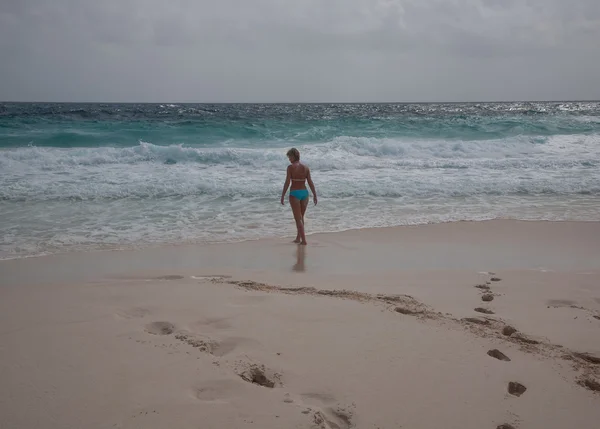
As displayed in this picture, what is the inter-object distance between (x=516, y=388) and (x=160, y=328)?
266cm

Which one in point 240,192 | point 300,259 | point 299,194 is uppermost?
point 299,194

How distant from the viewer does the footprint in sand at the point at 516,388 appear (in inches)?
113

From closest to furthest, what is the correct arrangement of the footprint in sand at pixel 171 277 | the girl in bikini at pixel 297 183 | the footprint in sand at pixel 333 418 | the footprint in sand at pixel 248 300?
the footprint in sand at pixel 333 418 → the footprint in sand at pixel 248 300 → the footprint in sand at pixel 171 277 → the girl in bikini at pixel 297 183

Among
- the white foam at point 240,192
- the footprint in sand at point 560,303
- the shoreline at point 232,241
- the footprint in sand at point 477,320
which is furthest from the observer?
the white foam at point 240,192

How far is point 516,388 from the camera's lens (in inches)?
115

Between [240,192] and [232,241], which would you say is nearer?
[232,241]

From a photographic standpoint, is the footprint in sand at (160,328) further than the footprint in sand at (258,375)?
Yes

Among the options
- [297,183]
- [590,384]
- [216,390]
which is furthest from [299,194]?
[590,384]

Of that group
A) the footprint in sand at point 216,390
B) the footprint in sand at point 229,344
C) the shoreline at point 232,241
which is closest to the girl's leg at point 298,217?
the shoreline at point 232,241

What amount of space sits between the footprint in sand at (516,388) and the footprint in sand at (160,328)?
2.49m

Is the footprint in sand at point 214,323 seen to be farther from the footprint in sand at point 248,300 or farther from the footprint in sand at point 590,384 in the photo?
the footprint in sand at point 590,384

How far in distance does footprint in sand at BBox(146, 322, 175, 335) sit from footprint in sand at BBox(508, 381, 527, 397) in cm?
249

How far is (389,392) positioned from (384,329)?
34.6 inches

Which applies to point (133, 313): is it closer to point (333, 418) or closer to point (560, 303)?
point (333, 418)
